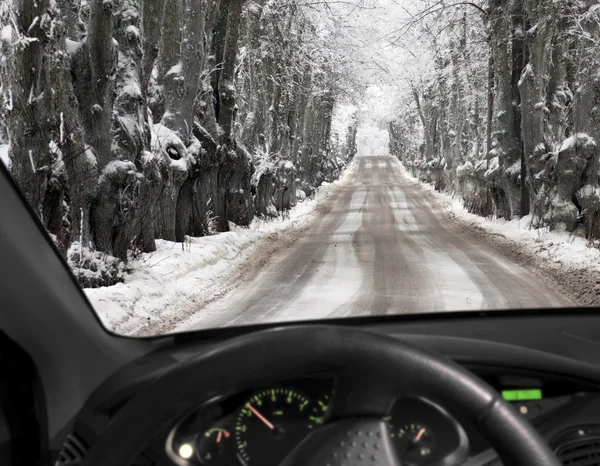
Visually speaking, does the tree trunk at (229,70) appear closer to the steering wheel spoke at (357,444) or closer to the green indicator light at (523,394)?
the green indicator light at (523,394)

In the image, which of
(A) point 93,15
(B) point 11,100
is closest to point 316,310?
(B) point 11,100

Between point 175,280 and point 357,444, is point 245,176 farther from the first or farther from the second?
point 357,444

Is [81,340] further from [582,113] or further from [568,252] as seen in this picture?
[582,113]

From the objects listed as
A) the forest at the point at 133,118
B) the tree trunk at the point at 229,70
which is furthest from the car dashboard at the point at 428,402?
the tree trunk at the point at 229,70

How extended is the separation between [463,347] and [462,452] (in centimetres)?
32

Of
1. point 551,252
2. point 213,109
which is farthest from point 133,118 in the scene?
point 213,109

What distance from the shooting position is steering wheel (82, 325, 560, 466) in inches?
48.9

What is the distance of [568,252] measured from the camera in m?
10.2

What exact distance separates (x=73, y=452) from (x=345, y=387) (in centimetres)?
78

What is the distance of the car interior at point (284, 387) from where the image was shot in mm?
1268

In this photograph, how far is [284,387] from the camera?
161cm

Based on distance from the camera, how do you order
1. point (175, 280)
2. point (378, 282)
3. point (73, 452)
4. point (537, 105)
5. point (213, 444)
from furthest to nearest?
point (537, 105) < point (378, 282) < point (175, 280) < point (73, 452) < point (213, 444)

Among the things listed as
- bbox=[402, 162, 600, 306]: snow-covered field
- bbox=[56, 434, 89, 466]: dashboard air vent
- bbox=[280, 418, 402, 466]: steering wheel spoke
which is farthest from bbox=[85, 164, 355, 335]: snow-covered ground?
bbox=[402, 162, 600, 306]: snow-covered field

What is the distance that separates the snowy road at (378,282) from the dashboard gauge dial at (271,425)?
192cm
